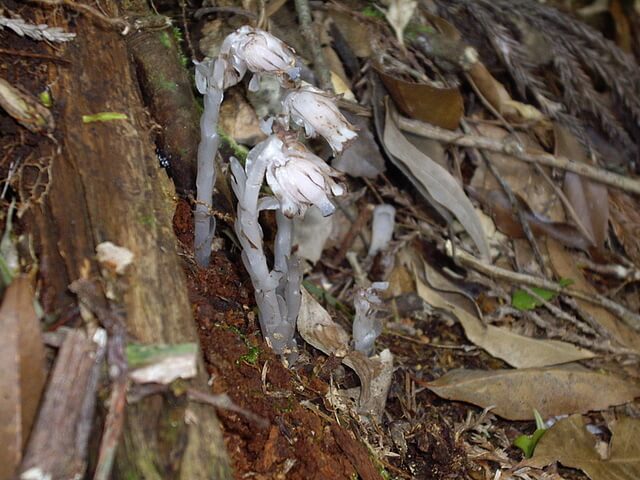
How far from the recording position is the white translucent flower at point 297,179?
5.28ft

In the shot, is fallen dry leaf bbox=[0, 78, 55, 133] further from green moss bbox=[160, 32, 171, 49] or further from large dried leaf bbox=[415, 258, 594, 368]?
large dried leaf bbox=[415, 258, 594, 368]

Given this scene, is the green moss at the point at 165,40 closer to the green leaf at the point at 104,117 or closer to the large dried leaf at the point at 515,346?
the green leaf at the point at 104,117

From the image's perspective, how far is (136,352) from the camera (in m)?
1.32

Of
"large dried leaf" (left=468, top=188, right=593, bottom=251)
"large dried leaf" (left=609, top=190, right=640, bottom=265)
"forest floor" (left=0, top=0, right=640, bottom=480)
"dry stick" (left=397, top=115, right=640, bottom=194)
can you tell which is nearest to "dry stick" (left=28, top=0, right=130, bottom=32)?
"forest floor" (left=0, top=0, right=640, bottom=480)

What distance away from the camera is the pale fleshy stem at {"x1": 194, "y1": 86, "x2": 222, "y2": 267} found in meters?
1.74

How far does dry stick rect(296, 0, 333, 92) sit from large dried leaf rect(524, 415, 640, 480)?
1335mm

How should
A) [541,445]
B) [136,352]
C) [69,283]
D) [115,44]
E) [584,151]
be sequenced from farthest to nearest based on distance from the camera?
[584,151] → [541,445] → [115,44] → [69,283] → [136,352]

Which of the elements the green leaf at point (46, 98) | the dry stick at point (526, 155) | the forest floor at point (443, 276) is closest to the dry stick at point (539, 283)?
the forest floor at point (443, 276)

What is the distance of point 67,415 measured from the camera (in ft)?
4.13

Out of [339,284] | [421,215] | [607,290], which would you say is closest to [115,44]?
[339,284]

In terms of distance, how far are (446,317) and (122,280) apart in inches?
56.8

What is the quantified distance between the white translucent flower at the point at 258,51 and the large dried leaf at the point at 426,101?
90cm

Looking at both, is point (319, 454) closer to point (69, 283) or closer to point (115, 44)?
point (69, 283)

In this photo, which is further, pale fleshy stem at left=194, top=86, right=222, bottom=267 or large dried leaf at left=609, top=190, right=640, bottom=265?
large dried leaf at left=609, top=190, right=640, bottom=265
